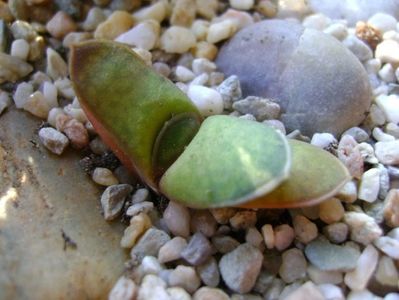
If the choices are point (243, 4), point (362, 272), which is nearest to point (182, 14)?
point (243, 4)

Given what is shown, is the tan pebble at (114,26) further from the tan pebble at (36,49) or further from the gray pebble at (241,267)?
the gray pebble at (241,267)

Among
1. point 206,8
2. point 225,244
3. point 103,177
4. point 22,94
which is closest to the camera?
point 225,244

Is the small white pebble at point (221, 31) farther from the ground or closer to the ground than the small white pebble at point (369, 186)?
farther from the ground

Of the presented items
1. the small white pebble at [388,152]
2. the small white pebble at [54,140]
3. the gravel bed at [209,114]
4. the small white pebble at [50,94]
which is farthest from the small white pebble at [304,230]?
the small white pebble at [50,94]

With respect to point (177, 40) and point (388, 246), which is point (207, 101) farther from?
point (388, 246)

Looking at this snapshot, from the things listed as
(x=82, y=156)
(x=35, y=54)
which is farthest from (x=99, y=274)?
(x=35, y=54)

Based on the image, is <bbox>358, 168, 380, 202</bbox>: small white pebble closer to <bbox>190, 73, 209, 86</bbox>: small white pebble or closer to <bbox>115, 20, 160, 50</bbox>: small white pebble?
<bbox>190, 73, 209, 86</bbox>: small white pebble

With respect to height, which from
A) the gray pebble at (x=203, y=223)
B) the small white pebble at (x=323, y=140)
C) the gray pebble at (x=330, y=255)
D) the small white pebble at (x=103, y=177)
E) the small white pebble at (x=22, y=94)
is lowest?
the gray pebble at (x=330, y=255)
